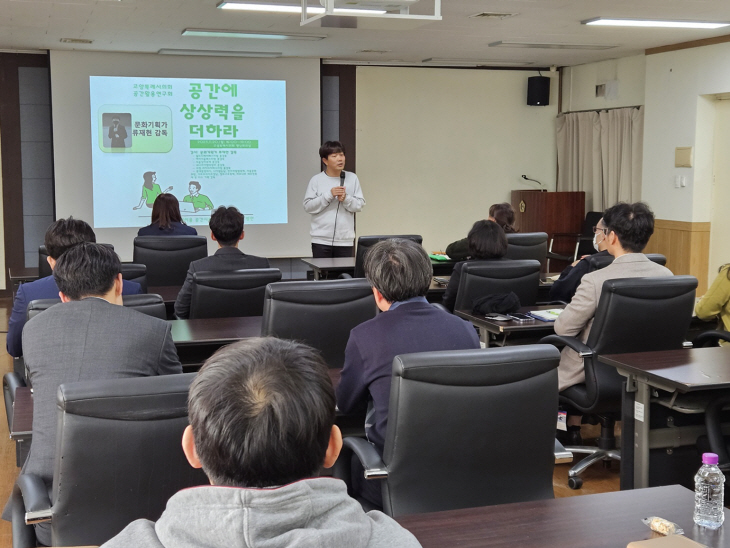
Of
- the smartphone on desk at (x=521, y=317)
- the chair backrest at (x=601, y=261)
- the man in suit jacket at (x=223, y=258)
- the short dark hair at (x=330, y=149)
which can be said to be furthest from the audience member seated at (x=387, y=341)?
the short dark hair at (x=330, y=149)

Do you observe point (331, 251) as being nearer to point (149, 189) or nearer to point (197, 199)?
point (197, 199)

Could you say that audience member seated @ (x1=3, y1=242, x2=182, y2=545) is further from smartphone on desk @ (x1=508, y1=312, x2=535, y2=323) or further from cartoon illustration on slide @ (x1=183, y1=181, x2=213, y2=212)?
cartoon illustration on slide @ (x1=183, y1=181, x2=213, y2=212)

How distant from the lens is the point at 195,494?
94cm

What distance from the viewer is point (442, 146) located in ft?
32.8

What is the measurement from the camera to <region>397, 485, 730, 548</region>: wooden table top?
151 centimetres

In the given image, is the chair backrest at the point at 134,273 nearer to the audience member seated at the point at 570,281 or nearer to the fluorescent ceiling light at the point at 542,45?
the audience member seated at the point at 570,281

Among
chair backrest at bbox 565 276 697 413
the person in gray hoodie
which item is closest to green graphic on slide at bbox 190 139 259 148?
chair backrest at bbox 565 276 697 413

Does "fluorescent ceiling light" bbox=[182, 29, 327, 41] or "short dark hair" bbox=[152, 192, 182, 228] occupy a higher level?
"fluorescent ceiling light" bbox=[182, 29, 327, 41]

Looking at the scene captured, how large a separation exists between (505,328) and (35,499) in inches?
93.1

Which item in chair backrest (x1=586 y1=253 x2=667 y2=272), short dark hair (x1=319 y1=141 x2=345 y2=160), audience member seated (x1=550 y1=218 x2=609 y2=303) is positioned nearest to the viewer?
chair backrest (x1=586 y1=253 x2=667 y2=272)

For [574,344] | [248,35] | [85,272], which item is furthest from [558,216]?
[85,272]

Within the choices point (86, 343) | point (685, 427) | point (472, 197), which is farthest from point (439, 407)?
point (472, 197)

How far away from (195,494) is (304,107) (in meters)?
8.31

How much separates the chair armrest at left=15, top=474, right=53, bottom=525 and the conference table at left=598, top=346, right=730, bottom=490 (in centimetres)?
195
